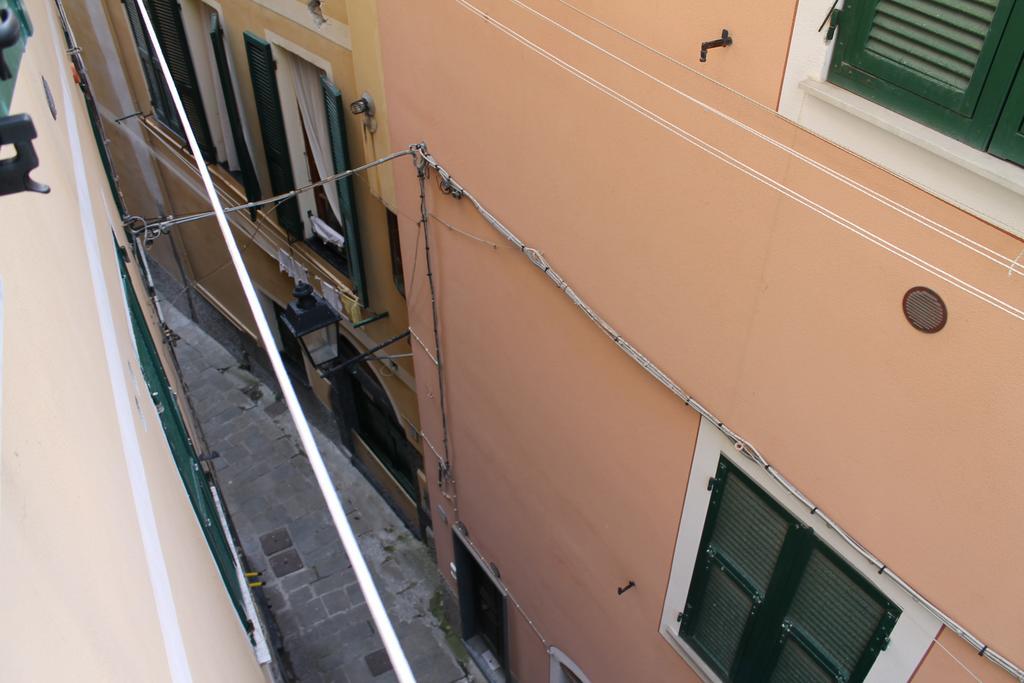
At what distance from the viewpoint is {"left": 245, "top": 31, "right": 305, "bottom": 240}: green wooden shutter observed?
9188 millimetres

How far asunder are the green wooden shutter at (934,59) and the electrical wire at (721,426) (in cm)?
184

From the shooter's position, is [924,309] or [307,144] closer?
[924,309]

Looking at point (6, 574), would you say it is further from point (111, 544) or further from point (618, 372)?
point (618, 372)

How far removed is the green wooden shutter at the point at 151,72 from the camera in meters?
11.6

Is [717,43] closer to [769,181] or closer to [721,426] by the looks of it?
[769,181]

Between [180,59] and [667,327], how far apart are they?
8.80 metres

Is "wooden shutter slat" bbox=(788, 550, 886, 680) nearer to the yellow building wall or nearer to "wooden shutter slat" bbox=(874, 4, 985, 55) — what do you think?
"wooden shutter slat" bbox=(874, 4, 985, 55)

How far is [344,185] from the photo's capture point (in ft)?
28.8

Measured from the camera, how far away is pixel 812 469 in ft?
13.2

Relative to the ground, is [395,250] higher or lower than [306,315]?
higher

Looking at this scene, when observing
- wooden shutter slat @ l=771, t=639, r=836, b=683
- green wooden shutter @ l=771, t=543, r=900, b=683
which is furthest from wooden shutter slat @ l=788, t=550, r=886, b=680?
wooden shutter slat @ l=771, t=639, r=836, b=683

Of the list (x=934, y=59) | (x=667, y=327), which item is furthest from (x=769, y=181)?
(x=667, y=327)

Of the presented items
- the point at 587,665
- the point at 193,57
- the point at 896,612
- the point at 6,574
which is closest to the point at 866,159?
the point at 896,612

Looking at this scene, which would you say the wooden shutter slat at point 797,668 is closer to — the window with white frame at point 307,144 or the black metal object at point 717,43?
the black metal object at point 717,43
